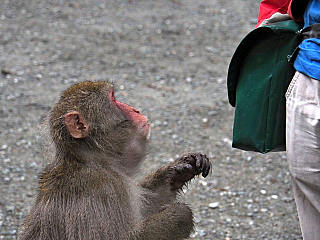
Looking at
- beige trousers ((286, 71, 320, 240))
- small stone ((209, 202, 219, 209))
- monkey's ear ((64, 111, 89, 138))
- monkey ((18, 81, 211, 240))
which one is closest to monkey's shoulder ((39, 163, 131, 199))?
monkey ((18, 81, 211, 240))

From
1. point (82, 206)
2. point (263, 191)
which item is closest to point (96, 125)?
point (82, 206)

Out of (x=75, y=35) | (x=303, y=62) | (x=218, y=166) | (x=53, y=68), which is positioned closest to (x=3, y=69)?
(x=53, y=68)

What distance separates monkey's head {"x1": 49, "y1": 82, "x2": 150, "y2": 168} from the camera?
268cm

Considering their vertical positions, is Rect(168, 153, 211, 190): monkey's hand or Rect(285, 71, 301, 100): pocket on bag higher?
Rect(285, 71, 301, 100): pocket on bag

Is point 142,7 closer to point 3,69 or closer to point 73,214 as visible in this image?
point 3,69

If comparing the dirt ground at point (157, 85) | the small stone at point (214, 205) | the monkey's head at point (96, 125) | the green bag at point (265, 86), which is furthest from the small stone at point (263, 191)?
the monkey's head at point (96, 125)

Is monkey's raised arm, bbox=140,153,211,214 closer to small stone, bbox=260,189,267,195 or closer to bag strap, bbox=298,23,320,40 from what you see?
bag strap, bbox=298,23,320,40

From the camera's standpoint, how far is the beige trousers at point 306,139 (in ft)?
7.94

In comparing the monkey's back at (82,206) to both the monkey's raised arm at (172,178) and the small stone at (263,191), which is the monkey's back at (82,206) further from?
the small stone at (263,191)

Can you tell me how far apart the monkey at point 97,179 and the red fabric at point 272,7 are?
885 mm

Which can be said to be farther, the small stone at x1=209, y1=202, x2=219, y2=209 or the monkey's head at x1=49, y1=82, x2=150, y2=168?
the small stone at x1=209, y1=202, x2=219, y2=209

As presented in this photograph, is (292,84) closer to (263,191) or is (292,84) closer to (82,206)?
(82,206)

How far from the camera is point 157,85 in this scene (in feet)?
21.9

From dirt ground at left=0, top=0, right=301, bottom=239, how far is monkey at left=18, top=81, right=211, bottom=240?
379 mm
